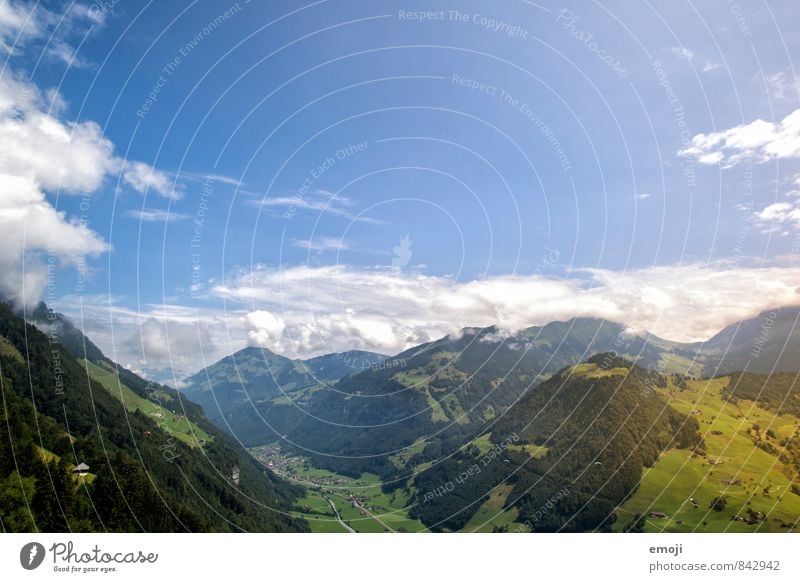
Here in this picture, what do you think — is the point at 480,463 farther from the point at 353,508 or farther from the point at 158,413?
the point at 158,413

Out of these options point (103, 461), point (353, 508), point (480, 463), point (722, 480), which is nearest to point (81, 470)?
point (103, 461)

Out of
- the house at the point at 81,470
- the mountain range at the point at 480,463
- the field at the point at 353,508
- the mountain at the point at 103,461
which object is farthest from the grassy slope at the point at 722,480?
the house at the point at 81,470

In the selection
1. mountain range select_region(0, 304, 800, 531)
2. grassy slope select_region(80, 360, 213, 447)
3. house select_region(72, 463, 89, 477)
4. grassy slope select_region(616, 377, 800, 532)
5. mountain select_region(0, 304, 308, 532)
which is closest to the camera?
mountain select_region(0, 304, 308, 532)

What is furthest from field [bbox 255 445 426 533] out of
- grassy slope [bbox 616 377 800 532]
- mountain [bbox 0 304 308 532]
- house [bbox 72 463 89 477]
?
house [bbox 72 463 89 477]

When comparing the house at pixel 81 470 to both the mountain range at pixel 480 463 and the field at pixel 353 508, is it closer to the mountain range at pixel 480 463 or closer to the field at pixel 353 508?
the mountain range at pixel 480 463

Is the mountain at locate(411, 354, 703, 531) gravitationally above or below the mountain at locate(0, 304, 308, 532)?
below

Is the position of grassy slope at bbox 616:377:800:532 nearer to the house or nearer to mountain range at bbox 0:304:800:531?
mountain range at bbox 0:304:800:531
